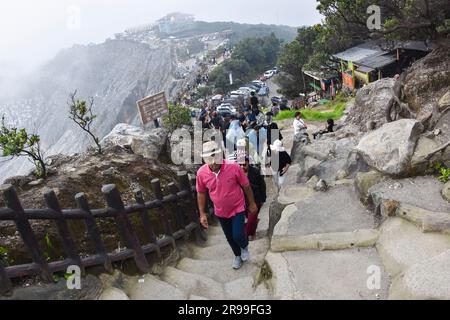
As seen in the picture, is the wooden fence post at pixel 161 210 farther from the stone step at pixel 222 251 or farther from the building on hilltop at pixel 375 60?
the building on hilltop at pixel 375 60

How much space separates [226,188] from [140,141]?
23.0ft

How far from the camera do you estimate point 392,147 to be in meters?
5.48

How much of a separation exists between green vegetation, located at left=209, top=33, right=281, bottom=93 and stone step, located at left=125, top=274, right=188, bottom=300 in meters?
59.4

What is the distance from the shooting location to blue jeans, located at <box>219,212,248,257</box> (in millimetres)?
4484

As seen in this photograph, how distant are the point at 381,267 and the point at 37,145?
5.46m

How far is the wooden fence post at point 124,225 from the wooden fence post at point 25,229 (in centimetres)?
80

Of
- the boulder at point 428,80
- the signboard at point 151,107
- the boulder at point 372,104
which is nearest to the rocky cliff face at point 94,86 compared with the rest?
the signboard at point 151,107

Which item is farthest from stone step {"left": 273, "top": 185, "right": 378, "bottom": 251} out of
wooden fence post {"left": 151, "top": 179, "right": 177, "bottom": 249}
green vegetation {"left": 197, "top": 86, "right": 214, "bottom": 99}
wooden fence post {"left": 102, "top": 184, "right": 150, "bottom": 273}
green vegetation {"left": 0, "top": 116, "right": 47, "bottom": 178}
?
green vegetation {"left": 197, "top": 86, "right": 214, "bottom": 99}

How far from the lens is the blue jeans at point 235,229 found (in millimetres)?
4484

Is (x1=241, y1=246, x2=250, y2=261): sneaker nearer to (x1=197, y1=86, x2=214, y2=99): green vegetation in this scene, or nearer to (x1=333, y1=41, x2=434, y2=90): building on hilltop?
(x1=333, y1=41, x2=434, y2=90): building on hilltop

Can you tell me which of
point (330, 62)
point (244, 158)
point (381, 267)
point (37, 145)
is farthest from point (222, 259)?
point (330, 62)

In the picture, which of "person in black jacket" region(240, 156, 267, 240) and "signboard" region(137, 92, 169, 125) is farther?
"signboard" region(137, 92, 169, 125)

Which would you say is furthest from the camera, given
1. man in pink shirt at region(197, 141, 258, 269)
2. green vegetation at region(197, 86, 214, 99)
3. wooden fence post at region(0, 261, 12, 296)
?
green vegetation at region(197, 86, 214, 99)
